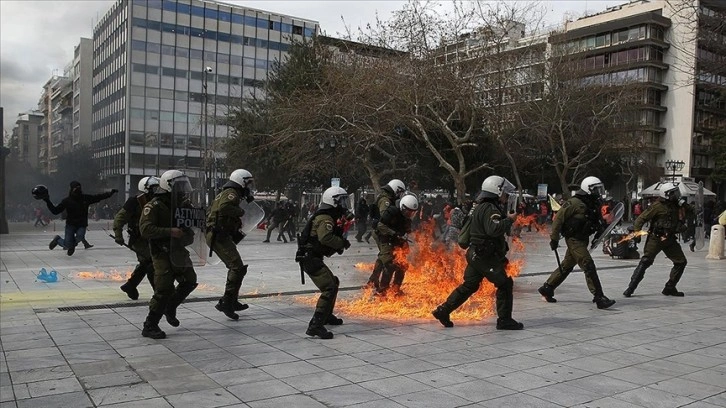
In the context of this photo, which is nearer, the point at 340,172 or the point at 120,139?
the point at 340,172

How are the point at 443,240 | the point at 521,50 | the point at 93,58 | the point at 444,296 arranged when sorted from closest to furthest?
the point at 444,296
the point at 443,240
the point at 521,50
the point at 93,58

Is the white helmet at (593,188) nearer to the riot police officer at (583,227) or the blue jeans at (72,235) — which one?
the riot police officer at (583,227)

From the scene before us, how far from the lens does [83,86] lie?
52.8 meters

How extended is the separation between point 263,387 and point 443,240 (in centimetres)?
664

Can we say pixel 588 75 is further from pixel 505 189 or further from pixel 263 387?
pixel 263 387

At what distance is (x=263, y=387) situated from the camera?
475 cm

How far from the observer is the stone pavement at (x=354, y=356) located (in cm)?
456

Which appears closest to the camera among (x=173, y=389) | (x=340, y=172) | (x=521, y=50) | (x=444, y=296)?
(x=173, y=389)

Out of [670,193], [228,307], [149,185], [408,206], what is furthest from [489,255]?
[149,185]

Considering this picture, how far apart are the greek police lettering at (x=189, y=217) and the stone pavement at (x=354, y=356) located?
4.00 feet

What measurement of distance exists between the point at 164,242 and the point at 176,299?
0.76m

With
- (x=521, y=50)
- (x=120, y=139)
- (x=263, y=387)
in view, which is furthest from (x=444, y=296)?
(x=120, y=139)

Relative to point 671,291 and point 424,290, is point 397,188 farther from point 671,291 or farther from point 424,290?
point 671,291

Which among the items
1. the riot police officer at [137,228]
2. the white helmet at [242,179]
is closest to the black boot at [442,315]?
the white helmet at [242,179]
